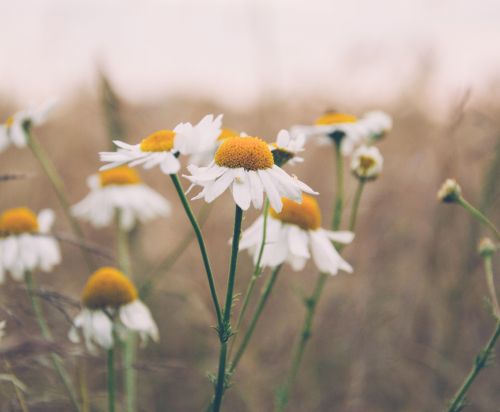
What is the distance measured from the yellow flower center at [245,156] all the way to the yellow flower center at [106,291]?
1.71ft

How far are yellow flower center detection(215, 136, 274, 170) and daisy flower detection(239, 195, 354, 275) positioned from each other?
0.87 feet

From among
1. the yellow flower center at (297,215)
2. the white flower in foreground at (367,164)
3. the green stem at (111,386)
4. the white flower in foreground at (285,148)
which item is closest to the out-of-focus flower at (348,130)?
the white flower in foreground at (367,164)

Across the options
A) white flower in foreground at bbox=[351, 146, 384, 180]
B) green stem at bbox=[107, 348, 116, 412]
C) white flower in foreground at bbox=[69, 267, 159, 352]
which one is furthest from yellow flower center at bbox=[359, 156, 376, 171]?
green stem at bbox=[107, 348, 116, 412]

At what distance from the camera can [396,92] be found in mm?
3713

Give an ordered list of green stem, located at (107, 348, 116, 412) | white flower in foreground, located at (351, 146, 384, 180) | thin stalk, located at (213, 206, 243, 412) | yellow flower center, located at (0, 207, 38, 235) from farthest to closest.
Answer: yellow flower center, located at (0, 207, 38, 235) < white flower in foreground, located at (351, 146, 384, 180) < green stem, located at (107, 348, 116, 412) < thin stalk, located at (213, 206, 243, 412)

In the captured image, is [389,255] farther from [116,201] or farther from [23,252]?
[23,252]

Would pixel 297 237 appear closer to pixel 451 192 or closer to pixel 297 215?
pixel 297 215

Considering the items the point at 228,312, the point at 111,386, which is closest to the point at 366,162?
the point at 228,312

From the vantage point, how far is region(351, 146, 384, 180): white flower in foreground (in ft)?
4.68

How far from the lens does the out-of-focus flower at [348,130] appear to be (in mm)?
1613

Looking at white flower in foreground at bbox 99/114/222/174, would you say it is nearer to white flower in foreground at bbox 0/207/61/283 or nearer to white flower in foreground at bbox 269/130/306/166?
white flower in foreground at bbox 269/130/306/166

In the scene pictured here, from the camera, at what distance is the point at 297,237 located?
124cm

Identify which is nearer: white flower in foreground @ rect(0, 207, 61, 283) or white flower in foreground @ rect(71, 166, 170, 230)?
white flower in foreground @ rect(0, 207, 61, 283)

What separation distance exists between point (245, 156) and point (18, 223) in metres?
0.95
